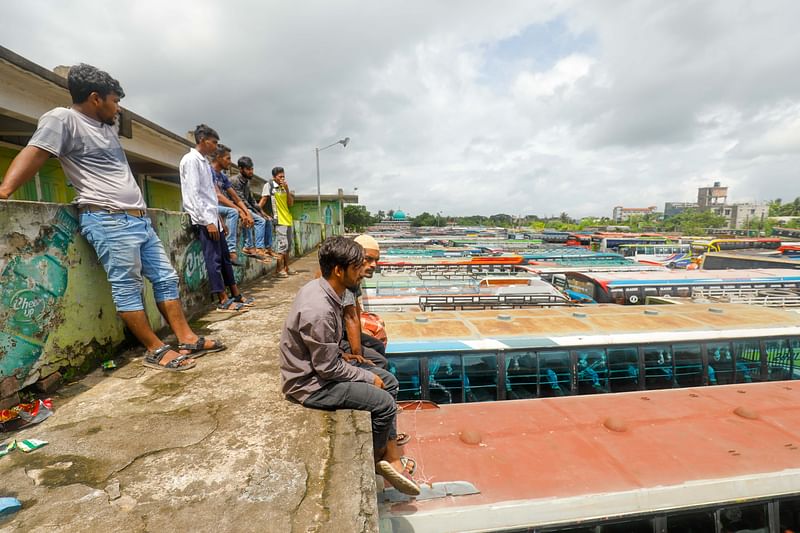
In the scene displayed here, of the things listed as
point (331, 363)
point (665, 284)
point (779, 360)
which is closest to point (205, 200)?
point (331, 363)

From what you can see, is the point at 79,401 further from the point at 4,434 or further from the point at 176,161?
the point at 176,161

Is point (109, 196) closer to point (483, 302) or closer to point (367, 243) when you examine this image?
point (367, 243)

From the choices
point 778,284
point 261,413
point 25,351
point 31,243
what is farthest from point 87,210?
point 778,284

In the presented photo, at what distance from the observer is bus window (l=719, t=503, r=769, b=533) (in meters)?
4.05

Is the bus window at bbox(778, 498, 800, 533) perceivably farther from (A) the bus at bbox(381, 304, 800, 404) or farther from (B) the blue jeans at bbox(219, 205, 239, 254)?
(B) the blue jeans at bbox(219, 205, 239, 254)

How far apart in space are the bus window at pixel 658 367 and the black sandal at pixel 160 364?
748cm

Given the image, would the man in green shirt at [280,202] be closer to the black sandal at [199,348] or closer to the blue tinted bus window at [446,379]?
the blue tinted bus window at [446,379]

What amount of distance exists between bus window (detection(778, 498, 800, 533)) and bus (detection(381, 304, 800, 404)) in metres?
2.61

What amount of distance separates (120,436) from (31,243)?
1.37 m

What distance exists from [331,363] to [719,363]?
8.47 metres

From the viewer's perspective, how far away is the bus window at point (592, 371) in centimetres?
670

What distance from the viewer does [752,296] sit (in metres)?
13.1

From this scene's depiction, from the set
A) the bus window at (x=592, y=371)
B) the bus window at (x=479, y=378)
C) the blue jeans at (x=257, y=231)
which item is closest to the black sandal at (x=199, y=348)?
the blue jeans at (x=257, y=231)

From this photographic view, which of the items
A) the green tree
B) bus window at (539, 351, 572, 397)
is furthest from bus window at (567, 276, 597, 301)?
the green tree
